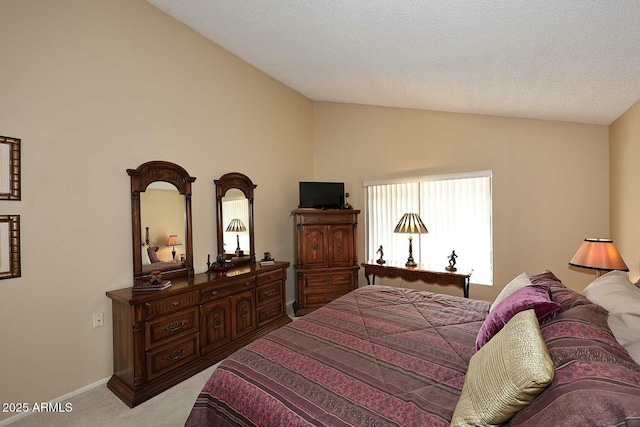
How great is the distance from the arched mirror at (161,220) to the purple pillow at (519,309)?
283 cm

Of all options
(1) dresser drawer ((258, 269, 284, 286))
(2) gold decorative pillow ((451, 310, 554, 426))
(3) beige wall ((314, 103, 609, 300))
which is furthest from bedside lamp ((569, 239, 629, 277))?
(1) dresser drawer ((258, 269, 284, 286))

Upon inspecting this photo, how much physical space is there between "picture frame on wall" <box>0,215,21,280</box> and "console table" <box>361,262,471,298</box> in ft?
11.8

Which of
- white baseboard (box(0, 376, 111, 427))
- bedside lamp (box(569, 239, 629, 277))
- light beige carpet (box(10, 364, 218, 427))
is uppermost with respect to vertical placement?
bedside lamp (box(569, 239, 629, 277))

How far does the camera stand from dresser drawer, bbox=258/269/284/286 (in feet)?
11.4

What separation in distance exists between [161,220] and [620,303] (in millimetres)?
3571

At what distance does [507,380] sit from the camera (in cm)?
100

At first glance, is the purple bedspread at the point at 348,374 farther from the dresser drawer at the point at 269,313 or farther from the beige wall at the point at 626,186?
A: the beige wall at the point at 626,186

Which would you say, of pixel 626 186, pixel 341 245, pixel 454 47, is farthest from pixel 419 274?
pixel 454 47

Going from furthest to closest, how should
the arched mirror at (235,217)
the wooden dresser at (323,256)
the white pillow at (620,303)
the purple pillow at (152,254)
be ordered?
the wooden dresser at (323,256) < the arched mirror at (235,217) < the purple pillow at (152,254) < the white pillow at (620,303)

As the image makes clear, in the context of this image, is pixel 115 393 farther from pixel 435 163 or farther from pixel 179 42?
pixel 435 163

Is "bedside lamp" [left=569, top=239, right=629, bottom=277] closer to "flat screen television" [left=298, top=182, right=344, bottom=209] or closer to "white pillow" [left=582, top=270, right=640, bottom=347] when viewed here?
"white pillow" [left=582, top=270, right=640, bottom=347]

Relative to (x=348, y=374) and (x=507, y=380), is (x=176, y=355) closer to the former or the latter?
(x=348, y=374)

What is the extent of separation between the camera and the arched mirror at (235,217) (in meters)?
3.58

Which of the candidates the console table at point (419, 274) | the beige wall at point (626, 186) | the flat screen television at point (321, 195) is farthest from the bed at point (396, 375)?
the flat screen television at point (321, 195)
